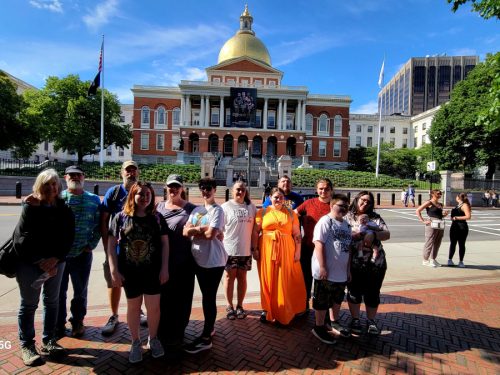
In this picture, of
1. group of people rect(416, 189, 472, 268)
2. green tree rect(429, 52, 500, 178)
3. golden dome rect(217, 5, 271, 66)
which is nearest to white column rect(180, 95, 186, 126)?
golden dome rect(217, 5, 271, 66)

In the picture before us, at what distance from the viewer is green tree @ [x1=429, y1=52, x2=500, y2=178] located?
32.6m

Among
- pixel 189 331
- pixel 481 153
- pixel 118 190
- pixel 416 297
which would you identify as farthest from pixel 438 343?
pixel 481 153

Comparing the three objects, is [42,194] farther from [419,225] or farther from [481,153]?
[481,153]

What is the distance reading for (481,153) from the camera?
33000mm

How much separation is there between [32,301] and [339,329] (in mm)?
A: 3538

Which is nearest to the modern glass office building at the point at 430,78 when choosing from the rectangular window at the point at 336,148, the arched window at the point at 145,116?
the rectangular window at the point at 336,148

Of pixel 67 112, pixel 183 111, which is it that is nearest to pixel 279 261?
pixel 67 112

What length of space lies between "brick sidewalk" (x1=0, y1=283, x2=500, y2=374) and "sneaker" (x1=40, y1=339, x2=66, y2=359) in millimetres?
98

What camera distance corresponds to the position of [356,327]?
409 cm

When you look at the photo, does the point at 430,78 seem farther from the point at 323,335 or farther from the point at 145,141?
the point at 323,335

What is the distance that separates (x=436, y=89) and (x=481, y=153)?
9686cm

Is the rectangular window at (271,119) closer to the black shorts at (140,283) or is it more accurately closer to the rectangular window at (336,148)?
the rectangular window at (336,148)

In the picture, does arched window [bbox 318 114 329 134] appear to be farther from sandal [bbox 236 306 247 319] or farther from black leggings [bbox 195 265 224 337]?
black leggings [bbox 195 265 224 337]

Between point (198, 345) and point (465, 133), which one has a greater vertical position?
point (465, 133)
